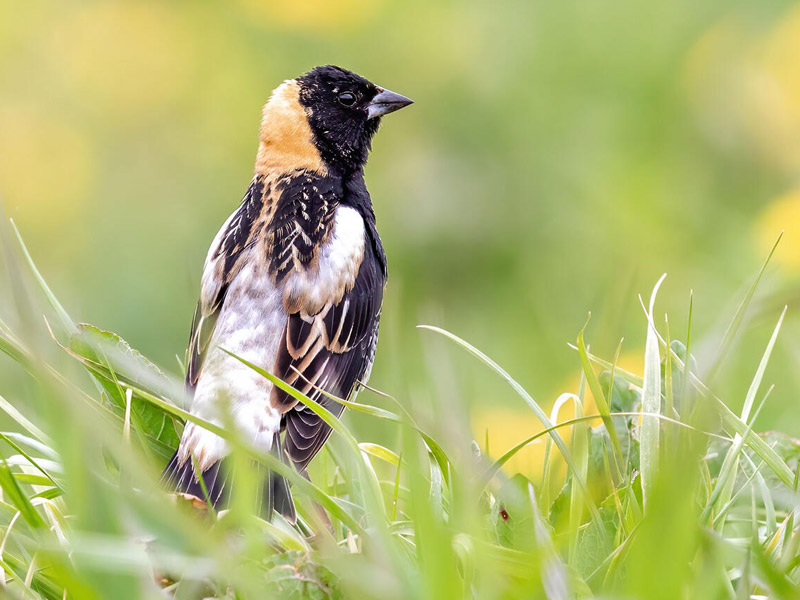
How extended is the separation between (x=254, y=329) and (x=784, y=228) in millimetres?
2693

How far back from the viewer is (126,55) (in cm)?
588

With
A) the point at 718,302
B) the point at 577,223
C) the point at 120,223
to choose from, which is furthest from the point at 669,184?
the point at 120,223

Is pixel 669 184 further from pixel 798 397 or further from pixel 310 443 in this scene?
pixel 310 443

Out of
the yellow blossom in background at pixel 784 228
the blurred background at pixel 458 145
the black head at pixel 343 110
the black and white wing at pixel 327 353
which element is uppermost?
the blurred background at pixel 458 145

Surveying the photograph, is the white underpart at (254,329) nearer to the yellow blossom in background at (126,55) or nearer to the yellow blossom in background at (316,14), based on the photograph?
the yellow blossom in background at (316,14)

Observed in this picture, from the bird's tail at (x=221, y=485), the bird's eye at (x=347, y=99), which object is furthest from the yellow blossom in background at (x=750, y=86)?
the bird's tail at (x=221, y=485)

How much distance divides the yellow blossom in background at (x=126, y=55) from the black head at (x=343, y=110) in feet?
8.28

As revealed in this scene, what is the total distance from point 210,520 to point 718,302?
3235 mm

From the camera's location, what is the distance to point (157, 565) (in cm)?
143

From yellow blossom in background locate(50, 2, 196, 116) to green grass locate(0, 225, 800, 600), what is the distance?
378cm

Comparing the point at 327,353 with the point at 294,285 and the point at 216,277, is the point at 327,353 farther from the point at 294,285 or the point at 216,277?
the point at 216,277

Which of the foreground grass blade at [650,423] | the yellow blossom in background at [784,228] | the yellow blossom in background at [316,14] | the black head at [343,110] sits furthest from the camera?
the yellow blossom in background at [316,14]

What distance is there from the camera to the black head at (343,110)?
3.28 m

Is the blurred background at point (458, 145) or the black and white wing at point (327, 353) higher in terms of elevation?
the blurred background at point (458, 145)
